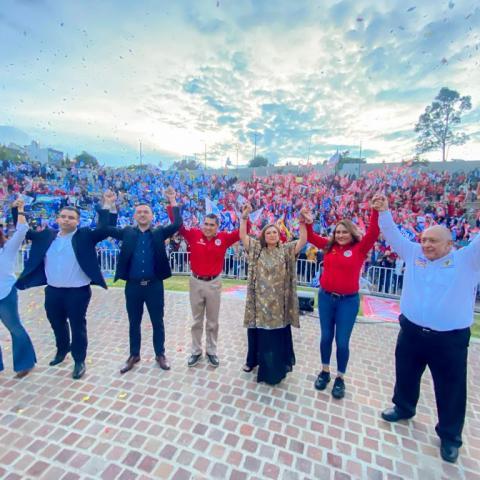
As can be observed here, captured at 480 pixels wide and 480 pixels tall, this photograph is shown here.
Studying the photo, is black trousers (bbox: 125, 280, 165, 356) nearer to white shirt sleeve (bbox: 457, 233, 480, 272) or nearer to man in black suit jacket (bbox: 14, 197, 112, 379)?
man in black suit jacket (bbox: 14, 197, 112, 379)

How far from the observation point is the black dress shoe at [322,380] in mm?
3229

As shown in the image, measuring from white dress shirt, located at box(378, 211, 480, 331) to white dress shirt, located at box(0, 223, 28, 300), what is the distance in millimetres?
3984

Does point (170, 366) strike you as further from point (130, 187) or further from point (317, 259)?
point (130, 187)

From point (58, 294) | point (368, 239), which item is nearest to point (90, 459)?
point (58, 294)

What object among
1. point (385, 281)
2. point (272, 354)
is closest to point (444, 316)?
point (272, 354)

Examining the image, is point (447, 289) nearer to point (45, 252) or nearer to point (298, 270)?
point (45, 252)

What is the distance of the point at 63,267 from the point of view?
10.5 feet

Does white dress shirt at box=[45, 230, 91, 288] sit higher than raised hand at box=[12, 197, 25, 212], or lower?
lower

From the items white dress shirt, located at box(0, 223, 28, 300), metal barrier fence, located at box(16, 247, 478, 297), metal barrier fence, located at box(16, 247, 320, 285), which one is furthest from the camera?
metal barrier fence, located at box(16, 247, 320, 285)

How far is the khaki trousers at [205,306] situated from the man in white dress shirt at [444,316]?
2050 mm

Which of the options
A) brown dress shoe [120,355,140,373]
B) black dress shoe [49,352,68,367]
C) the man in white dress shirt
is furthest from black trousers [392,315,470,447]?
black dress shoe [49,352,68,367]

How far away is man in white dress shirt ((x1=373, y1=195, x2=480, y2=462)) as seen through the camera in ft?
7.57

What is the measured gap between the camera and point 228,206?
1305cm

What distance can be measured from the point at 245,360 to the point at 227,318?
5.19ft
